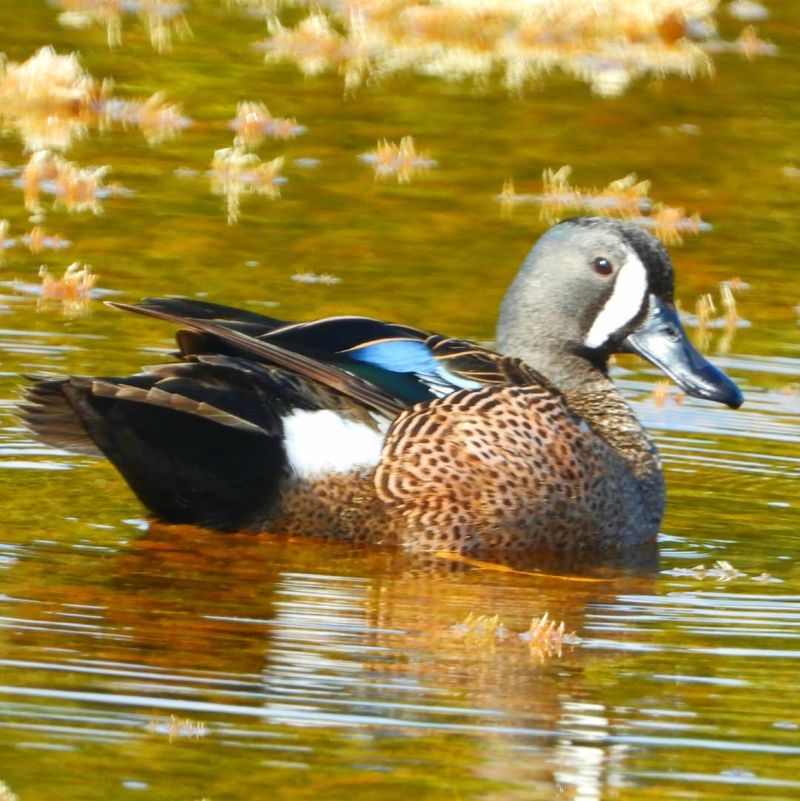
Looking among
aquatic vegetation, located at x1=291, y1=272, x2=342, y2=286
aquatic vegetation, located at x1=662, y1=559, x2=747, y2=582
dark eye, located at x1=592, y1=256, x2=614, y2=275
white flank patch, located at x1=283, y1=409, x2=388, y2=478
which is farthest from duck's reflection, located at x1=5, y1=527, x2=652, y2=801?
aquatic vegetation, located at x1=291, y1=272, x2=342, y2=286

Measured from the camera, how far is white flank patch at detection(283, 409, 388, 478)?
290 inches

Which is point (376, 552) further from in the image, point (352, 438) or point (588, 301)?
point (588, 301)

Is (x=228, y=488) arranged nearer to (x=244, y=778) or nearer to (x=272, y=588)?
(x=272, y=588)

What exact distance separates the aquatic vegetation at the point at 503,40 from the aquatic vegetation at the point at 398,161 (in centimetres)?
234

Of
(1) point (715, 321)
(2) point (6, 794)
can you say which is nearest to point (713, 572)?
(2) point (6, 794)

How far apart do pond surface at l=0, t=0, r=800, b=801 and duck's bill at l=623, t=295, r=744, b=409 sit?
1.23 ft

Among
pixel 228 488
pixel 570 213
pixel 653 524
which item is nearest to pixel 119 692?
pixel 228 488

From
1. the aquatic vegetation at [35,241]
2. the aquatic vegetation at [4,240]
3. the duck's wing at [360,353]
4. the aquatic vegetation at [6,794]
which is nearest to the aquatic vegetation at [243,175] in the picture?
the aquatic vegetation at [35,241]

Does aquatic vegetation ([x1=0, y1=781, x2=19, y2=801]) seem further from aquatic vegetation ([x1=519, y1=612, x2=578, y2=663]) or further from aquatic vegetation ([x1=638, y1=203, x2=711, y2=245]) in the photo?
aquatic vegetation ([x1=638, y1=203, x2=711, y2=245])

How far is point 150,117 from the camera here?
14.2 metres

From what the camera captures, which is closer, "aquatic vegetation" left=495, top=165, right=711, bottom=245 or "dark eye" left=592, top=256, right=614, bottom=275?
"dark eye" left=592, top=256, right=614, bottom=275

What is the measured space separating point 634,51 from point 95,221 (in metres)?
7.65

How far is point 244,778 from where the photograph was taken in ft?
16.6

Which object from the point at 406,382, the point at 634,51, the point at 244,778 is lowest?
the point at 244,778
